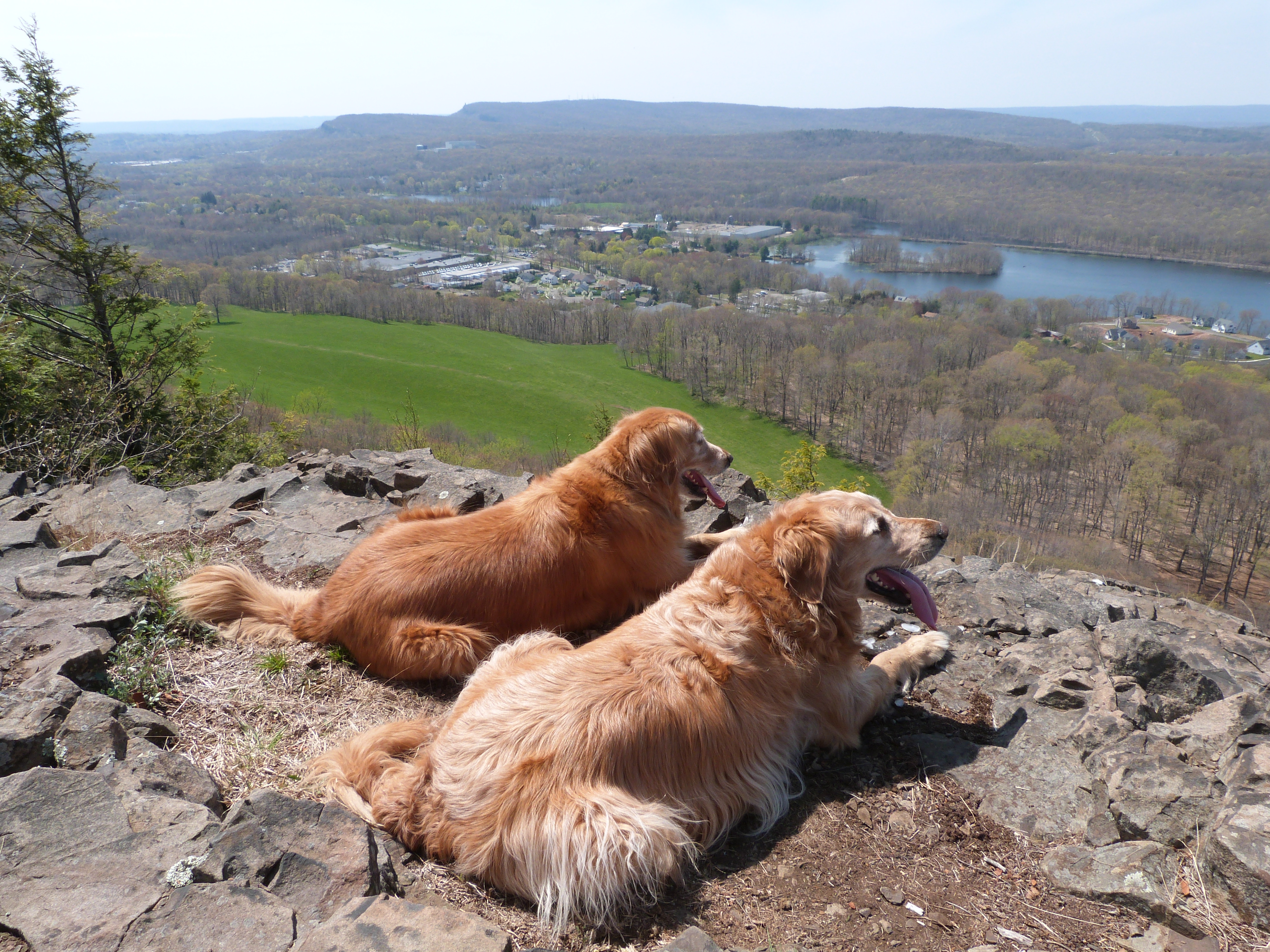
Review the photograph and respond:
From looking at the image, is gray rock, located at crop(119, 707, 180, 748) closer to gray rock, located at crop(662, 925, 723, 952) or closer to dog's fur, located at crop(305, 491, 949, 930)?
dog's fur, located at crop(305, 491, 949, 930)

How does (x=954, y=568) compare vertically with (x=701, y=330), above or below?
above

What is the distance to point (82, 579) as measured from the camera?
17.4 ft

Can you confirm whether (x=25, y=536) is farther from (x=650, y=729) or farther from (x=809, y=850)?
(x=809, y=850)

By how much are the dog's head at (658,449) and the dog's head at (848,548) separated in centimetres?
164

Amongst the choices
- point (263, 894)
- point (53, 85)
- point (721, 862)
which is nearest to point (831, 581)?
point (721, 862)

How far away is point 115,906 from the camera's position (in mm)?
2545

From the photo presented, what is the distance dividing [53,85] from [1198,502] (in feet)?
241

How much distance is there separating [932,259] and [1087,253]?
3689cm

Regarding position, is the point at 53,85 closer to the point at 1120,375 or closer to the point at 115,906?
the point at 115,906

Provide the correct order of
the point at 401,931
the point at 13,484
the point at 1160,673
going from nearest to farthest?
the point at 401,931 < the point at 1160,673 < the point at 13,484

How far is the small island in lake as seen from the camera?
142m

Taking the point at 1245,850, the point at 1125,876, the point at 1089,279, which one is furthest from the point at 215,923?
the point at 1089,279

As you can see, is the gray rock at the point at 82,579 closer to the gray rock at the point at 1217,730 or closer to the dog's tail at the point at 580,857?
the dog's tail at the point at 580,857

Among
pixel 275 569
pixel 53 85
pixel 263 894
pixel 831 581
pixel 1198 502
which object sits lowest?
pixel 1198 502
